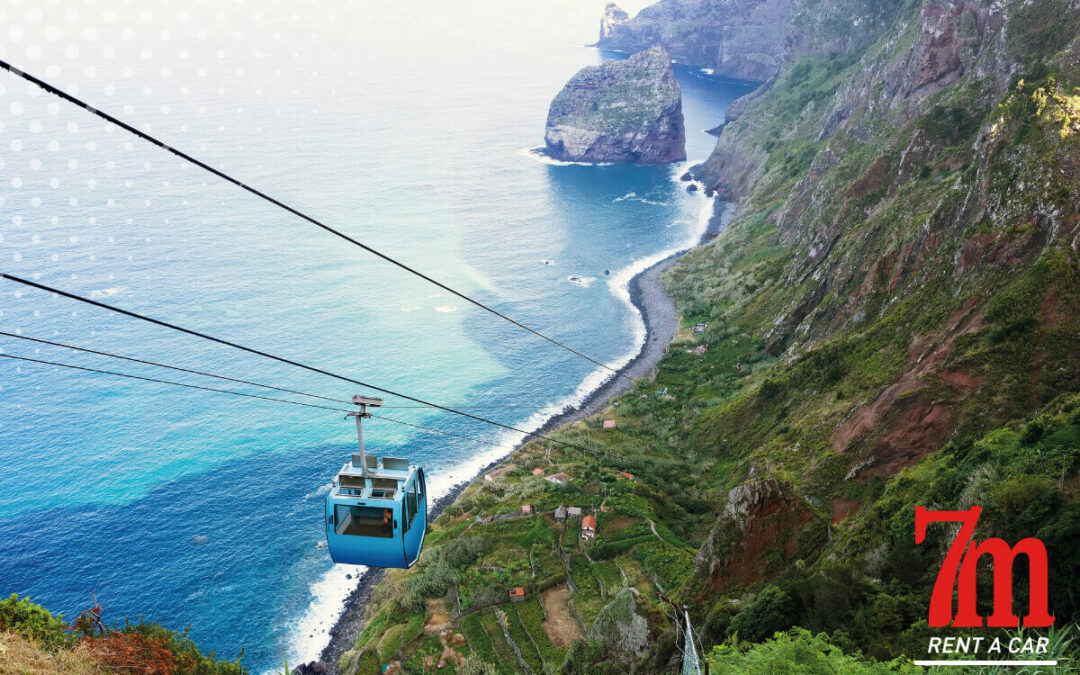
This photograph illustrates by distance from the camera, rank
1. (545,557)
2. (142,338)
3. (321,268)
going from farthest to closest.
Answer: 1. (321,268)
2. (142,338)
3. (545,557)

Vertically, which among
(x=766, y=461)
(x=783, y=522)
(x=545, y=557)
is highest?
(x=783, y=522)

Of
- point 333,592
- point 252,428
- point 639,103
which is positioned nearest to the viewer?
point 333,592

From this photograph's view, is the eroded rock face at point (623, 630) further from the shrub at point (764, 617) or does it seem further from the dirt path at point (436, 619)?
the dirt path at point (436, 619)

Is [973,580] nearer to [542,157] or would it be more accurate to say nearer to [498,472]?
[498,472]

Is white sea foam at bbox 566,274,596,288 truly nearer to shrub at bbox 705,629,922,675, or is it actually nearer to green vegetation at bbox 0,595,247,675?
green vegetation at bbox 0,595,247,675

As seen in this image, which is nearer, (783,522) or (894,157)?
(783,522)

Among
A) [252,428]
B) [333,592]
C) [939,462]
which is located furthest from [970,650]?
[252,428]

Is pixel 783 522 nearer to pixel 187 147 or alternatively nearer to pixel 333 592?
pixel 333 592
